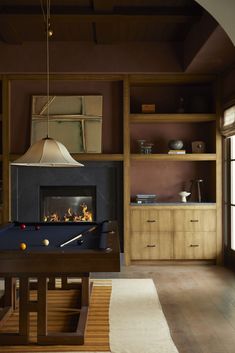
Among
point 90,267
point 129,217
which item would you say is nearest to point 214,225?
point 129,217

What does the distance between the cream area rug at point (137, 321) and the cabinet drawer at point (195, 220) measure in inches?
57.6

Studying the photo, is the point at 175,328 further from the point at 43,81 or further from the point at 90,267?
the point at 43,81

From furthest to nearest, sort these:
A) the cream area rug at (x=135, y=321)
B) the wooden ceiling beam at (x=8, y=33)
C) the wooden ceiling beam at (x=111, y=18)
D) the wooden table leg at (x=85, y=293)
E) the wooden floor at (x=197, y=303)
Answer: the wooden ceiling beam at (x=8, y=33), the wooden ceiling beam at (x=111, y=18), the wooden table leg at (x=85, y=293), the wooden floor at (x=197, y=303), the cream area rug at (x=135, y=321)

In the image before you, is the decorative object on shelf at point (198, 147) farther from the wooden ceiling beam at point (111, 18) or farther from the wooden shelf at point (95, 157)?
the wooden ceiling beam at point (111, 18)

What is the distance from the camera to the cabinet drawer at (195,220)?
671 centimetres

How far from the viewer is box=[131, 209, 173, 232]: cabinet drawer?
671 centimetres

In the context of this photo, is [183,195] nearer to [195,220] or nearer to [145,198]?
[195,220]

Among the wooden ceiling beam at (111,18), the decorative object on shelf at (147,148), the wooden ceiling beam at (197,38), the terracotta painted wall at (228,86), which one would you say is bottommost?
the decorative object on shelf at (147,148)

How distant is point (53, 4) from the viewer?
5297 millimetres

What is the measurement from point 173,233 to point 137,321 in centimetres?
280

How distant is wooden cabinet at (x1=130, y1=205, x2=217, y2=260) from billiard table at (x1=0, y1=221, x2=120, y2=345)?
2309 mm

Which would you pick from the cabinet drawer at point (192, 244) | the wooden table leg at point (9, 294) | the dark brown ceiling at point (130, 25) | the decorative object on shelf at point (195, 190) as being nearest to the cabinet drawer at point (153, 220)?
the cabinet drawer at point (192, 244)

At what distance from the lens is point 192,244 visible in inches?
265

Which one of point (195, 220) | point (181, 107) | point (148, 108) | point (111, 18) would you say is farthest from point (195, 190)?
point (111, 18)
